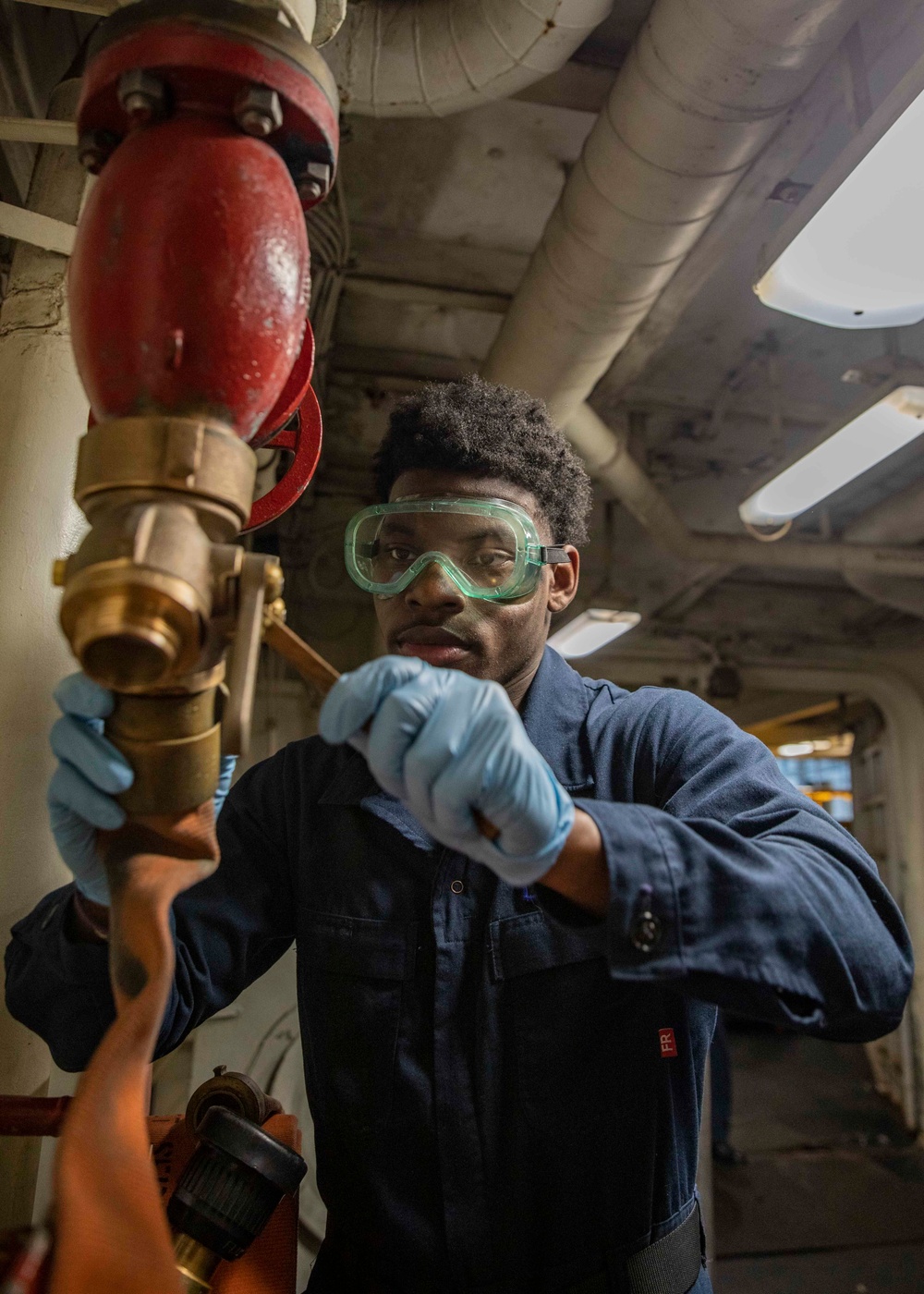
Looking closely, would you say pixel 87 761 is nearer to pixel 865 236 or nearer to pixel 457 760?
pixel 457 760

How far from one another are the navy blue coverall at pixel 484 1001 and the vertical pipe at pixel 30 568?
13 centimetres

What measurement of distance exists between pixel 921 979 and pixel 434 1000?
5017 mm

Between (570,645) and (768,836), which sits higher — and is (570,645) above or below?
above

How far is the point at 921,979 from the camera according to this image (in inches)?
197

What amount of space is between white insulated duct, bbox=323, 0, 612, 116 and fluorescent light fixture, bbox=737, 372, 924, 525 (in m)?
1.45

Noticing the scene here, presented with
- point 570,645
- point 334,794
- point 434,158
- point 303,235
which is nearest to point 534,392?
point 434,158

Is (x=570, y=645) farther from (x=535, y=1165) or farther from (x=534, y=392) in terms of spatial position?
(x=535, y=1165)

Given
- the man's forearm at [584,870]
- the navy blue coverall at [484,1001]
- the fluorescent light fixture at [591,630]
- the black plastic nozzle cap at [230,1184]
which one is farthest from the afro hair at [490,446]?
the fluorescent light fixture at [591,630]

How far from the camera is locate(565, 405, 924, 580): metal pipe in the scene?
9.90 feet

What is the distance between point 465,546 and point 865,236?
1.11 meters

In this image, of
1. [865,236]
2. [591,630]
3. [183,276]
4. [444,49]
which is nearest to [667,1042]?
[183,276]

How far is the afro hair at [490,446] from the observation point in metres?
1.38

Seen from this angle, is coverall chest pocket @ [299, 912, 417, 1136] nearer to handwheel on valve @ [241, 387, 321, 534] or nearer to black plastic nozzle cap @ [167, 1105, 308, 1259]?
black plastic nozzle cap @ [167, 1105, 308, 1259]

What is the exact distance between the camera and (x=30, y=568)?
3.66 ft
